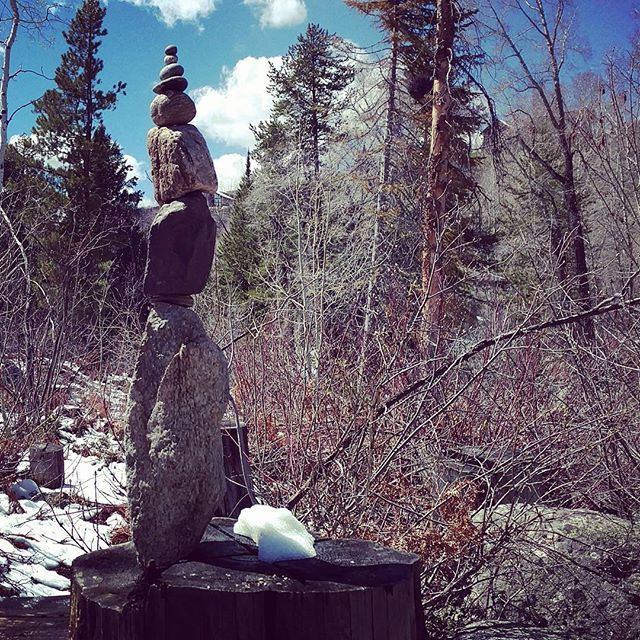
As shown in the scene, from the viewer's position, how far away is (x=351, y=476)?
3725 mm

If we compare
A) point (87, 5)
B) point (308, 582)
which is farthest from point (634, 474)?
point (87, 5)

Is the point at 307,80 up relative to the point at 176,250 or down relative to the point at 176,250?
up

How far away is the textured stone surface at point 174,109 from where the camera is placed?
274 centimetres

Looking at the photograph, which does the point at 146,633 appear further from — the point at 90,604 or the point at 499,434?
the point at 499,434

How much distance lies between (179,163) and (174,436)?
1.05 metres

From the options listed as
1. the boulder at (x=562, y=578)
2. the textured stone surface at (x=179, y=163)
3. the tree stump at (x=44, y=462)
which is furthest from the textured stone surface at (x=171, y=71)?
the tree stump at (x=44, y=462)

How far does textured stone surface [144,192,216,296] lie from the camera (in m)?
2.64

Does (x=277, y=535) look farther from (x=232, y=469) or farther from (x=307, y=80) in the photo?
(x=307, y=80)

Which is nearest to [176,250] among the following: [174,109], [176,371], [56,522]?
[176,371]

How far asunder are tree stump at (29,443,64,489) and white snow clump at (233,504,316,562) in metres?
4.62

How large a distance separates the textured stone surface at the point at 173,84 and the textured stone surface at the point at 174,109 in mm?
23

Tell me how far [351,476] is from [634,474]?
2499 mm

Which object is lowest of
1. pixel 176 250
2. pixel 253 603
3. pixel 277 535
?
pixel 253 603

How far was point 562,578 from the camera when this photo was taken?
3664 mm
